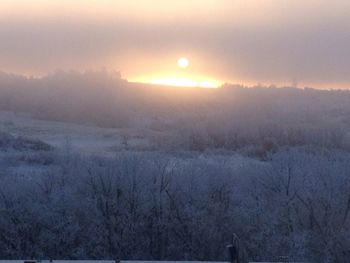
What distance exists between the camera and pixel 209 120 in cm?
5334

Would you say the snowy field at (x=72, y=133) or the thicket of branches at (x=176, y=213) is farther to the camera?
the snowy field at (x=72, y=133)

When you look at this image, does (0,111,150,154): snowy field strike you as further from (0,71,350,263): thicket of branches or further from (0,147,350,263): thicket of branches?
(0,147,350,263): thicket of branches

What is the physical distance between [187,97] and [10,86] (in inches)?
511

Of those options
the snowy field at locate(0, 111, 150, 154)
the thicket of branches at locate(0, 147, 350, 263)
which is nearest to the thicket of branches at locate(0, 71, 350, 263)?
the thicket of branches at locate(0, 147, 350, 263)

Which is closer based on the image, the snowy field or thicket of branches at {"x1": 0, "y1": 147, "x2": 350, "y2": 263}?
thicket of branches at {"x1": 0, "y1": 147, "x2": 350, "y2": 263}

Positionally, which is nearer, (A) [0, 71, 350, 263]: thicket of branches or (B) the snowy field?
(A) [0, 71, 350, 263]: thicket of branches

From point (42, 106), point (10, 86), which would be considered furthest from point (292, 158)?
point (10, 86)

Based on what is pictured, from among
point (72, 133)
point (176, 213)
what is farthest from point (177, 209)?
point (72, 133)

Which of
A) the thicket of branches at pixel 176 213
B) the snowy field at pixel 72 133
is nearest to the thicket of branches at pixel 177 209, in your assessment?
the thicket of branches at pixel 176 213

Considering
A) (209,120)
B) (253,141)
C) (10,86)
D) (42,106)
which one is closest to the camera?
(253,141)

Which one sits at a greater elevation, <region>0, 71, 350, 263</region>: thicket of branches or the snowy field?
<region>0, 71, 350, 263</region>: thicket of branches

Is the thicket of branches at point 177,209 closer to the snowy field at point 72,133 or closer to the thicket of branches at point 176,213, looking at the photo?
the thicket of branches at point 176,213

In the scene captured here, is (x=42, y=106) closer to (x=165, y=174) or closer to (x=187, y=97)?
(x=187, y=97)

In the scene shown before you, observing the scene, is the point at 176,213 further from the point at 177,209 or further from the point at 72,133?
the point at 72,133
